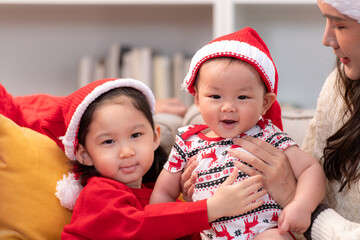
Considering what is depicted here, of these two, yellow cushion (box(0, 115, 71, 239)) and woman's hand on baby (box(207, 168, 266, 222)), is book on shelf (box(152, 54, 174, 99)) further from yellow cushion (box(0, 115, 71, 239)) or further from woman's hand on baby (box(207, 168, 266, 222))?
woman's hand on baby (box(207, 168, 266, 222))

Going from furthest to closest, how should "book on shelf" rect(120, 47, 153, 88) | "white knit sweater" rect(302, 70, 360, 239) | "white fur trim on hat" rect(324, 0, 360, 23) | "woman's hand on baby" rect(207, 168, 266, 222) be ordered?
"book on shelf" rect(120, 47, 153, 88)
"white knit sweater" rect(302, 70, 360, 239)
"woman's hand on baby" rect(207, 168, 266, 222)
"white fur trim on hat" rect(324, 0, 360, 23)

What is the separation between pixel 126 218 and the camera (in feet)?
4.01

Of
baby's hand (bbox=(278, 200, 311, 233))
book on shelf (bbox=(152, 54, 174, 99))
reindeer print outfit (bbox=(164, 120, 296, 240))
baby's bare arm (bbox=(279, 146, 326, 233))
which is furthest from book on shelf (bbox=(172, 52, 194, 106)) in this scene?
baby's hand (bbox=(278, 200, 311, 233))

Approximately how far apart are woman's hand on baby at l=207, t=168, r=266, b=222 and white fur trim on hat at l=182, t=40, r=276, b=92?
10.2 inches

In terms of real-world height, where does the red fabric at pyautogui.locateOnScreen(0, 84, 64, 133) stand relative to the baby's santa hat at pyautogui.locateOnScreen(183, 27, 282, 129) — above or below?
below

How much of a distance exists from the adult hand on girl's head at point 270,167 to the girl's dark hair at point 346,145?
13 centimetres

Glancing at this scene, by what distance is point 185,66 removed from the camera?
2.64m

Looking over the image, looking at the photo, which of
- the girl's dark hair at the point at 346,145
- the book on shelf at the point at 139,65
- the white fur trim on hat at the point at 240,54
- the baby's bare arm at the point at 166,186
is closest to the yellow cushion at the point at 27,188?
the baby's bare arm at the point at 166,186

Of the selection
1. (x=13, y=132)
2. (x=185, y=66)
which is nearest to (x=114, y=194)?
(x=13, y=132)

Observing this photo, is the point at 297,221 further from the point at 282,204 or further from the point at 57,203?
the point at 57,203

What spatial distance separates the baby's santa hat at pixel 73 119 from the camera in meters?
1.35

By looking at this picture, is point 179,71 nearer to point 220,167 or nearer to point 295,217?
point 220,167

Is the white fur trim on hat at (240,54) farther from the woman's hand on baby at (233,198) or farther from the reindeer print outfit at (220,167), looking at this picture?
the woman's hand on baby at (233,198)

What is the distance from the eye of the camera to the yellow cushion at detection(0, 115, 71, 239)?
1.29 metres
